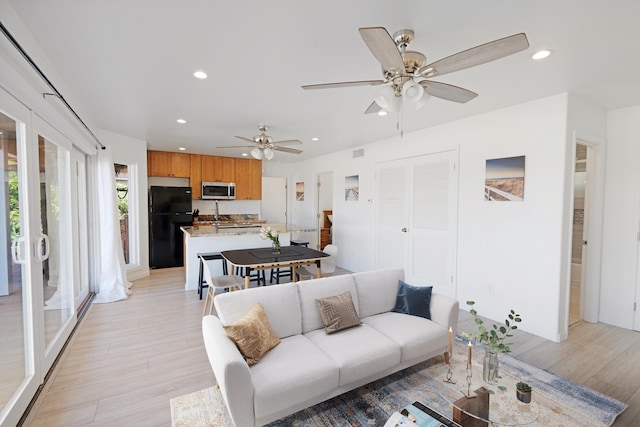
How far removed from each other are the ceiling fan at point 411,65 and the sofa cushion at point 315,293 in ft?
5.14

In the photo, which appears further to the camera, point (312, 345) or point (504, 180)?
point (504, 180)

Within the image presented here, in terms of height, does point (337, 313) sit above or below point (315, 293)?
below

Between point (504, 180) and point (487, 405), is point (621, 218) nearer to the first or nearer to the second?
point (504, 180)

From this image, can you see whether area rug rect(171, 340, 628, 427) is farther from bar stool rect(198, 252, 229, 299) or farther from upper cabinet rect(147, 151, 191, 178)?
upper cabinet rect(147, 151, 191, 178)

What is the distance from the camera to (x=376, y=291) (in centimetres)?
285

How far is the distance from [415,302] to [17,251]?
3.15 metres

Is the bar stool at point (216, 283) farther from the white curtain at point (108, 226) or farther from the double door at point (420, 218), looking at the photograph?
the double door at point (420, 218)

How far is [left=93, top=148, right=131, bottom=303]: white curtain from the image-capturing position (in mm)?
4336

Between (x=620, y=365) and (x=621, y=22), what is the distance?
2.81m

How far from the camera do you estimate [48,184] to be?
9.16 ft

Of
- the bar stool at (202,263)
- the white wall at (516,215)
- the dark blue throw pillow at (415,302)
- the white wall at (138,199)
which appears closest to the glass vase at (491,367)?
the dark blue throw pillow at (415,302)

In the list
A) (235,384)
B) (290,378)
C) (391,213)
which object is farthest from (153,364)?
(391,213)

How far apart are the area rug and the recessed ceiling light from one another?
7.50 feet

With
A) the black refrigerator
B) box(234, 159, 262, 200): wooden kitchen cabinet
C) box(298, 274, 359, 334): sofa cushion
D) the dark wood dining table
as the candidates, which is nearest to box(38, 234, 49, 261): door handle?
the dark wood dining table
